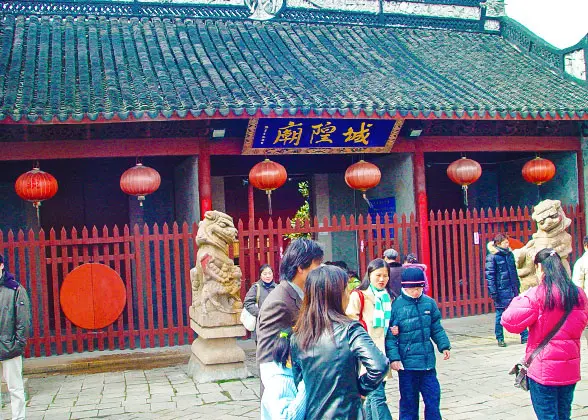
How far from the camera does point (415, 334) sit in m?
4.31

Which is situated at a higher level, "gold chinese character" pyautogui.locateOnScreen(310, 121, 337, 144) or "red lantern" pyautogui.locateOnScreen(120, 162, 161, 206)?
"gold chinese character" pyautogui.locateOnScreen(310, 121, 337, 144)

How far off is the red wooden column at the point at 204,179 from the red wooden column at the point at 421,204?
319 cm

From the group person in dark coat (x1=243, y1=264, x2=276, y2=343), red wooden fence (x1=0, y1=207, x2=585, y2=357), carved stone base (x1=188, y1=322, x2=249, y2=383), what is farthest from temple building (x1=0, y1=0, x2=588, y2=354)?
carved stone base (x1=188, y1=322, x2=249, y2=383)

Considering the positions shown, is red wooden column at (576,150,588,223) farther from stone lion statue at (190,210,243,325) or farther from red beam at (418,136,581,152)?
stone lion statue at (190,210,243,325)

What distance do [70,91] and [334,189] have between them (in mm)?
5305

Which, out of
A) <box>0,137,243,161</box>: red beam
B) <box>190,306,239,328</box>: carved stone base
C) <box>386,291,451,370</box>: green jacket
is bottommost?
<box>190,306,239,328</box>: carved stone base

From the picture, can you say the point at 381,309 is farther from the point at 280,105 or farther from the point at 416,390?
the point at 280,105

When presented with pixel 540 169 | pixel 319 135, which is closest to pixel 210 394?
pixel 319 135

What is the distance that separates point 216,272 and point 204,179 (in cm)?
231

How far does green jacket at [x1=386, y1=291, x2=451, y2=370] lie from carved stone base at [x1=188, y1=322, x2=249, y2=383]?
2632 mm

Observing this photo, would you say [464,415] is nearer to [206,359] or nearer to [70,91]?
[206,359]

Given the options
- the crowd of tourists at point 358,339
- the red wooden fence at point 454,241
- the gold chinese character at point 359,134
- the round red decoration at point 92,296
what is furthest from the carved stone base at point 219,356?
the gold chinese character at point 359,134

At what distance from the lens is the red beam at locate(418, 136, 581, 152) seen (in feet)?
32.1

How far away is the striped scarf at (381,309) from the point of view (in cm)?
501
